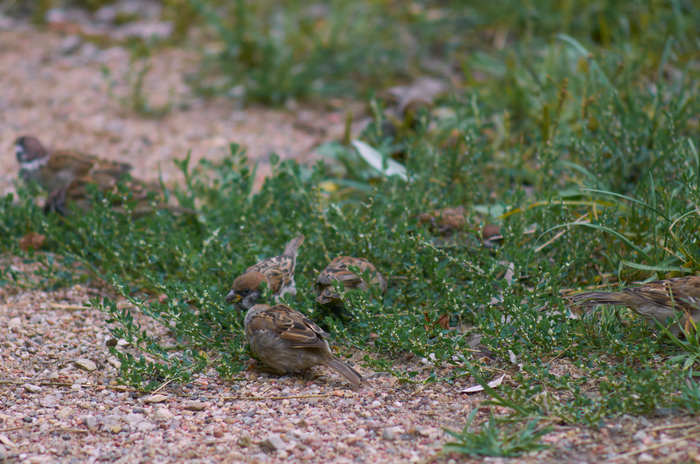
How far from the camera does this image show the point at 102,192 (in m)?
5.06

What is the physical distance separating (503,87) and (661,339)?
3.63 meters

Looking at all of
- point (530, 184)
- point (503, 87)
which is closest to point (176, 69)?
point (503, 87)

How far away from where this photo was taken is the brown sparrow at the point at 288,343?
11.3 feet

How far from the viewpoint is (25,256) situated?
15.6 ft

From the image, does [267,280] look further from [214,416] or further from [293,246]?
[214,416]

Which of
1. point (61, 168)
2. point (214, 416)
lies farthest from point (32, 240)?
point (214, 416)

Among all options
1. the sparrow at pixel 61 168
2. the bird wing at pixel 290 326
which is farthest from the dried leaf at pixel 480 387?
the sparrow at pixel 61 168

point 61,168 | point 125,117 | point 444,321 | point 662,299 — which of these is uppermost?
point 125,117

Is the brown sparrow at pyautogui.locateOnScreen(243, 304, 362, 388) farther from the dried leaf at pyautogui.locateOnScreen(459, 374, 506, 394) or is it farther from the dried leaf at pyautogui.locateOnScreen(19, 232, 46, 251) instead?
the dried leaf at pyautogui.locateOnScreen(19, 232, 46, 251)

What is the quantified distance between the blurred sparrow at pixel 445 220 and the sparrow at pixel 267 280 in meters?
0.89

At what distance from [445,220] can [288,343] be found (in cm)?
147

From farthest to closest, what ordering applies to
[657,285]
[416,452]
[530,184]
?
1. [530,184]
2. [657,285]
3. [416,452]

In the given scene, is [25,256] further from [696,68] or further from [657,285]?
[696,68]

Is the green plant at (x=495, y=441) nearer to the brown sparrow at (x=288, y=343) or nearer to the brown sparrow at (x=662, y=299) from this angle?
the brown sparrow at (x=288, y=343)
